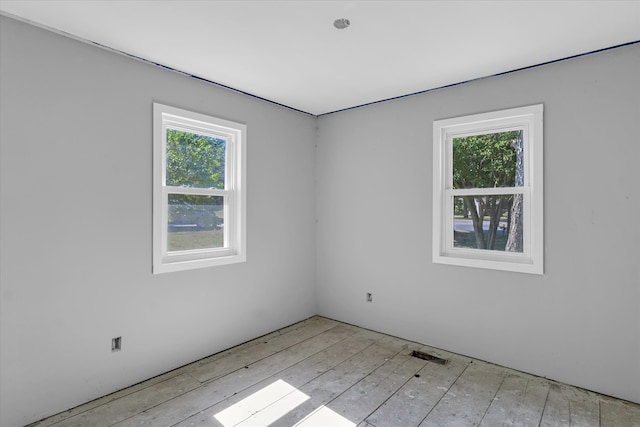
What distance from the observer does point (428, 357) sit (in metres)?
3.09

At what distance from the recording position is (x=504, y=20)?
208 centimetres

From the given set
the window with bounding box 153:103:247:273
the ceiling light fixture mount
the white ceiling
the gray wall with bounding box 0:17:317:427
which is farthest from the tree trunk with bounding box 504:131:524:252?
the gray wall with bounding box 0:17:317:427

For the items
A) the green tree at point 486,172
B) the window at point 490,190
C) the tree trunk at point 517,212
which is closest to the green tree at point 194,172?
the window at point 490,190

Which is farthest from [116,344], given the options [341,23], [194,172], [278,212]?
[341,23]

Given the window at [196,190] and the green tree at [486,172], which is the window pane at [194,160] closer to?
the window at [196,190]

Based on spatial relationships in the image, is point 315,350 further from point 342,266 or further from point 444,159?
point 444,159

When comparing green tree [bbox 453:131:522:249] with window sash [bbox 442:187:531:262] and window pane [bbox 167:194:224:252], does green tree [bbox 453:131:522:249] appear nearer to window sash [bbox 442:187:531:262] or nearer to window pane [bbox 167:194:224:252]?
window sash [bbox 442:187:531:262]

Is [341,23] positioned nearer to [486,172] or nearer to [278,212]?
[486,172]

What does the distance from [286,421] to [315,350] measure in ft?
3.61

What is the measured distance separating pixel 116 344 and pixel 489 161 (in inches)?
137

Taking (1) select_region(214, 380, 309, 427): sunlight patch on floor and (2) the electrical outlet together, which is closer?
(1) select_region(214, 380, 309, 427): sunlight patch on floor

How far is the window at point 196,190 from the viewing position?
278 cm

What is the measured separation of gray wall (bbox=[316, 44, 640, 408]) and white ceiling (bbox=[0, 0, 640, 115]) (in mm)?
299

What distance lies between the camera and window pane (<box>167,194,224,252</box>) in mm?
2926
